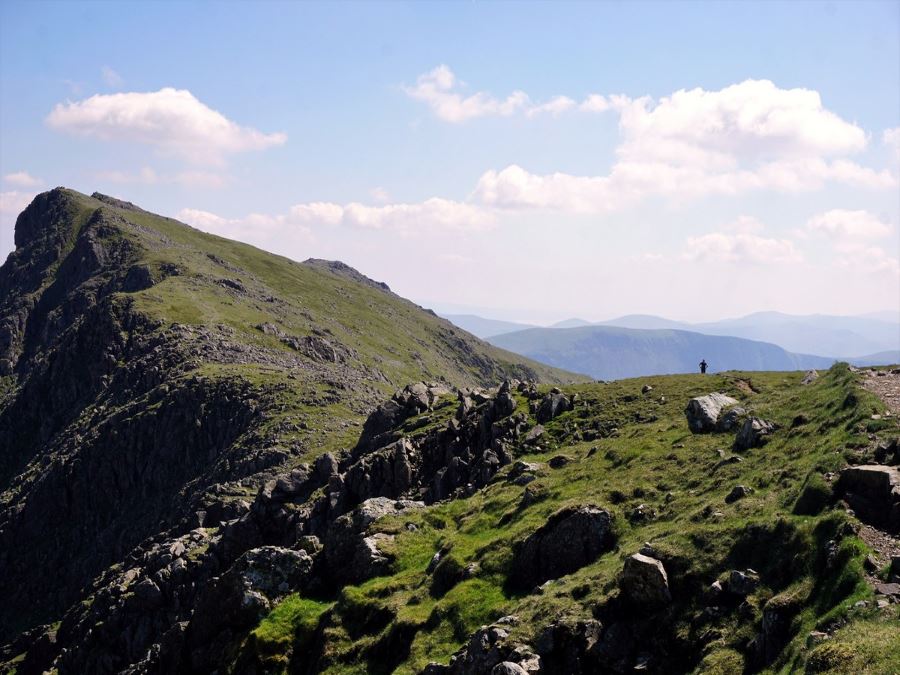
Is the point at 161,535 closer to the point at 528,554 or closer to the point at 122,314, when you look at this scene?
the point at 528,554

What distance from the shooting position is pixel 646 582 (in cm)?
2417

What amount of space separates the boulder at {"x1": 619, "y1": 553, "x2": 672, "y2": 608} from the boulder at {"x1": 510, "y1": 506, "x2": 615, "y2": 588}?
5.66 metres

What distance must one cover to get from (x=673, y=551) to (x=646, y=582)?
6.28 feet

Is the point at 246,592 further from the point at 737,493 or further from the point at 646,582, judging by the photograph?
the point at 737,493

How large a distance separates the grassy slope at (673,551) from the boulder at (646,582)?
0.57 meters

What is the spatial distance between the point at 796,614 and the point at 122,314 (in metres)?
157

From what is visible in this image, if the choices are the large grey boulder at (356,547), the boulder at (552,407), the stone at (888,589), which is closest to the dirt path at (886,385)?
the stone at (888,589)

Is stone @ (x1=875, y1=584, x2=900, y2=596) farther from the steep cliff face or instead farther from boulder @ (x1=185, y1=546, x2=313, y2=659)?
the steep cliff face

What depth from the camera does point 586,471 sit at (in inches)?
1617

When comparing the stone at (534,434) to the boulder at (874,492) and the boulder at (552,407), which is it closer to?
the boulder at (552,407)

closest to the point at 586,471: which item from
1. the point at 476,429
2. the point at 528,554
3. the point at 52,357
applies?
the point at 528,554

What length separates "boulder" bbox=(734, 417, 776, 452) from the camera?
116 ft

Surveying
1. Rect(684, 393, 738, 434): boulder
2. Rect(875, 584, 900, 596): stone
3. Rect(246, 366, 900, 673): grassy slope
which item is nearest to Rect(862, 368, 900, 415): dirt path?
Rect(246, 366, 900, 673): grassy slope

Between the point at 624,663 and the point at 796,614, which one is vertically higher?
the point at 796,614
